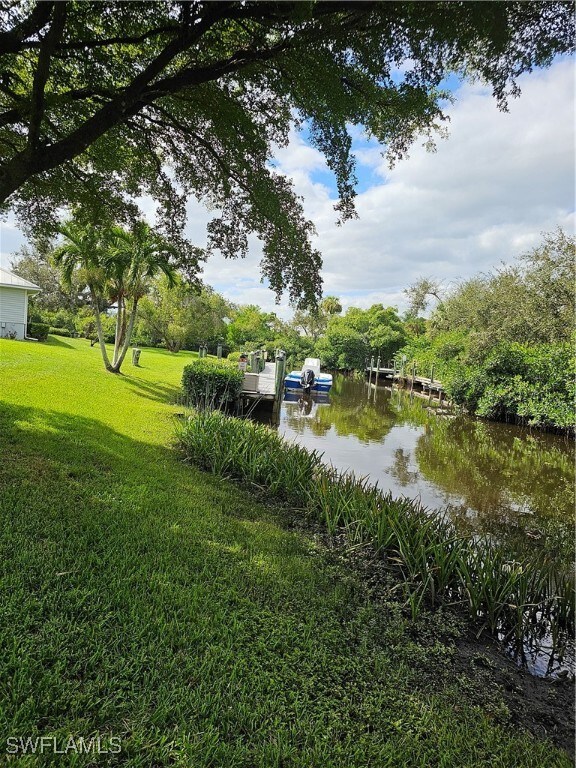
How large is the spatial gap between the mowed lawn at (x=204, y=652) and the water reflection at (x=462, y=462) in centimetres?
476

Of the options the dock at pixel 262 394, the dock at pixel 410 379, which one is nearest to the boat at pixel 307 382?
the dock at pixel 410 379

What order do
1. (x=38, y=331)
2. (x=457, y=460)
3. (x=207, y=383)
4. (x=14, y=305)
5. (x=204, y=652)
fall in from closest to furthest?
(x=204, y=652)
(x=457, y=460)
(x=207, y=383)
(x=14, y=305)
(x=38, y=331)

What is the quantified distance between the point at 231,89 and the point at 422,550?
7154mm

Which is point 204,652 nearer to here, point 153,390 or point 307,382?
point 153,390

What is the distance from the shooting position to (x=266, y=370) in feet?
87.0

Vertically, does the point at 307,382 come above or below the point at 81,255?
below

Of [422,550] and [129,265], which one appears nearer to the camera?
[422,550]

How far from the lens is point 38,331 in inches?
1020

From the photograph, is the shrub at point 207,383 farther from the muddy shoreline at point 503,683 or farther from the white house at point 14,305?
the white house at point 14,305

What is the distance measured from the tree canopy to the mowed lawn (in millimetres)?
3609

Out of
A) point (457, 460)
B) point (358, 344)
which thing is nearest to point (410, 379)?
point (358, 344)

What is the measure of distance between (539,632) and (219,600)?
3.26 meters

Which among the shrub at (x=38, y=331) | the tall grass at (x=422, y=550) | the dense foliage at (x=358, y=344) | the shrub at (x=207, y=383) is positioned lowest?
the tall grass at (x=422, y=550)

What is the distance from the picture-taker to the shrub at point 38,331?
25614 millimetres
